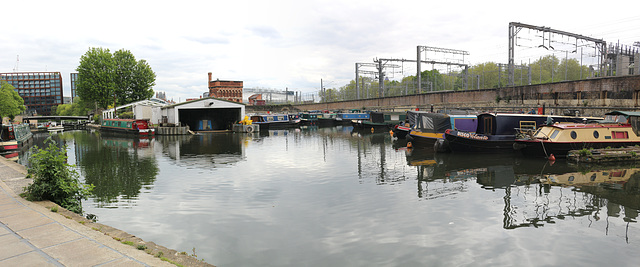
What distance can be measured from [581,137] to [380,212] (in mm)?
15190

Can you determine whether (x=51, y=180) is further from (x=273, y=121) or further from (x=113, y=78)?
(x=113, y=78)

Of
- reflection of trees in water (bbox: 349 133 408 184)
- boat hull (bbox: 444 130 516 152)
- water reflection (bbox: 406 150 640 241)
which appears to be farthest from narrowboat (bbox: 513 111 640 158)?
reflection of trees in water (bbox: 349 133 408 184)

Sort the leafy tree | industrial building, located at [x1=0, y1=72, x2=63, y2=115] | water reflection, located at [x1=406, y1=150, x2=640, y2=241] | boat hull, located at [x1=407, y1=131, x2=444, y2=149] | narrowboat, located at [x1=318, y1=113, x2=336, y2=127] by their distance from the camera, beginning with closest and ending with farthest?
water reflection, located at [x1=406, y1=150, x2=640, y2=241], boat hull, located at [x1=407, y1=131, x2=444, y2=149], narrowboat, located at [x1=318, y1=113, x2=336, y2=127], the leafy tree, industrial building, located at [x1=0, y1=72, x2=63, y2=115]

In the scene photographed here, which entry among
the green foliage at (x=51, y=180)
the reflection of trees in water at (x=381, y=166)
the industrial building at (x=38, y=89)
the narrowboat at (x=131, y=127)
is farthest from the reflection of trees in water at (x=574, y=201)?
the industrial building at (x=38, y=89)

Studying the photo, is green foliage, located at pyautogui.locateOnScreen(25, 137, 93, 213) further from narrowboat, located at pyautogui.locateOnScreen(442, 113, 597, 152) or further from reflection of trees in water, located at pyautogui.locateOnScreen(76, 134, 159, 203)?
narrowboat, located at pyautogui.locateOnScreen(442, 113, 597, 152)

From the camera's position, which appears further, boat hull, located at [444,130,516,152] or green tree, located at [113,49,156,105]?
green tree, located at [113,49,156,105]

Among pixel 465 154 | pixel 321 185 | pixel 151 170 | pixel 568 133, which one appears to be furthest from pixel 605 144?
pixel 151 170

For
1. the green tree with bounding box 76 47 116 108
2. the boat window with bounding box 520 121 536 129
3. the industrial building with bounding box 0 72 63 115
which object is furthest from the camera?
the industrial building with bounding box 0 72 63 115

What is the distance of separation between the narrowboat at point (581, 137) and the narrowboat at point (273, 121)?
3980cm

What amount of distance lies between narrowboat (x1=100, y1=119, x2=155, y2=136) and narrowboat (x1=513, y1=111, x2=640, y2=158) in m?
37.9

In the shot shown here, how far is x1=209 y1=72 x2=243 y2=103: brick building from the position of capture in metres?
98.2

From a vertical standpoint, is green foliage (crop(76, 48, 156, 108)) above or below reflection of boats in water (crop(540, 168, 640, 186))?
above

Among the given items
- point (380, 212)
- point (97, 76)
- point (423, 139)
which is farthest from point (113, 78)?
point (380, 212)

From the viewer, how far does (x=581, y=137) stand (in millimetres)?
18984
